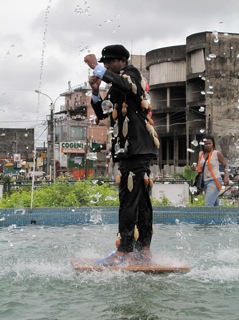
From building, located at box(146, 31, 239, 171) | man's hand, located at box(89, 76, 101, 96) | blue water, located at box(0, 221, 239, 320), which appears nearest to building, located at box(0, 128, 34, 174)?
building, located at box(146, 31, 239, 171)

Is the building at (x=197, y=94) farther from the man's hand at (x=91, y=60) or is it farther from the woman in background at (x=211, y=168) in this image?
the man's hand at (x=91, y=60)

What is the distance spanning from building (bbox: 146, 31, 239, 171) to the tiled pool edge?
38600 mm

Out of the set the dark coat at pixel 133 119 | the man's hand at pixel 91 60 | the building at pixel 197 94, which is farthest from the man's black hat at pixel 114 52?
the building at pixel 197 94

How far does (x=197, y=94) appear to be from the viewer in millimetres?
51375

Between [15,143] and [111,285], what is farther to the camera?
[15,143]

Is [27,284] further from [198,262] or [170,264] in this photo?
[198,262]

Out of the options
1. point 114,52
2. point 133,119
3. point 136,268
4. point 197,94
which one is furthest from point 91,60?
point 197,94

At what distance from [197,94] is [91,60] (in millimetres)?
47504

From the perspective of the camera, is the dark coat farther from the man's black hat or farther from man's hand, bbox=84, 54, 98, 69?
man's hand, bbox=84, 54, 98, 69

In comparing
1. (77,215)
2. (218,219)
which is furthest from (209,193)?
(77,215)

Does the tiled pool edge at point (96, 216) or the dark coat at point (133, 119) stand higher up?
the dark coat at point (133, 119)

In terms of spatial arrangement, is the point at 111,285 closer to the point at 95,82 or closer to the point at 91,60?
the point at 95,82

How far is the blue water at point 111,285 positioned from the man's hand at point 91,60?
171cm

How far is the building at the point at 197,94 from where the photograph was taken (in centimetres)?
4975
